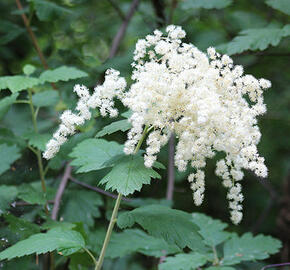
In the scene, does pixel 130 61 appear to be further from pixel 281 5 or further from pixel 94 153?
pixel 94 153

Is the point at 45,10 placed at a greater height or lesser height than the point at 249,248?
greater

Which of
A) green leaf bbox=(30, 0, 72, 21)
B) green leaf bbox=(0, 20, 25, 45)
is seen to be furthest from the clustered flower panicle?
green leaf bbox=(0, 20, 25, 45)

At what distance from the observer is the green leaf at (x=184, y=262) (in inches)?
86.0

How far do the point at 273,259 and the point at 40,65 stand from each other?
282 cm

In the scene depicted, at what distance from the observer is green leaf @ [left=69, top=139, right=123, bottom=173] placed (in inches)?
71.7

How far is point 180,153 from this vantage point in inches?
61.6

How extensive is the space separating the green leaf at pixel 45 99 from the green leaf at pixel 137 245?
1026 millimetres

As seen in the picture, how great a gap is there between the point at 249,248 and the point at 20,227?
1378 mm

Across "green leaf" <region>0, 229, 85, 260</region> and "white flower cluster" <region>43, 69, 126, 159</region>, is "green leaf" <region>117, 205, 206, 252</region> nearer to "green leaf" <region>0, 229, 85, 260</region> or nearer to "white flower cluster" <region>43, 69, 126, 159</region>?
"green leaf" <region>0, 229, 85, 260</region>

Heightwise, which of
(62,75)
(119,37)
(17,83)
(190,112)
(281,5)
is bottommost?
(190,112)

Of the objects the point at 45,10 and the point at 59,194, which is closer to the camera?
the point at 59,194

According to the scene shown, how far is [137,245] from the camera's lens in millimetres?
2678

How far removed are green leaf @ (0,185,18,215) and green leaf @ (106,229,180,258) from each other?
0.70 metres

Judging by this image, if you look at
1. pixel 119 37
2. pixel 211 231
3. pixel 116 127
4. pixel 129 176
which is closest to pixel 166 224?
pixel 129 176
